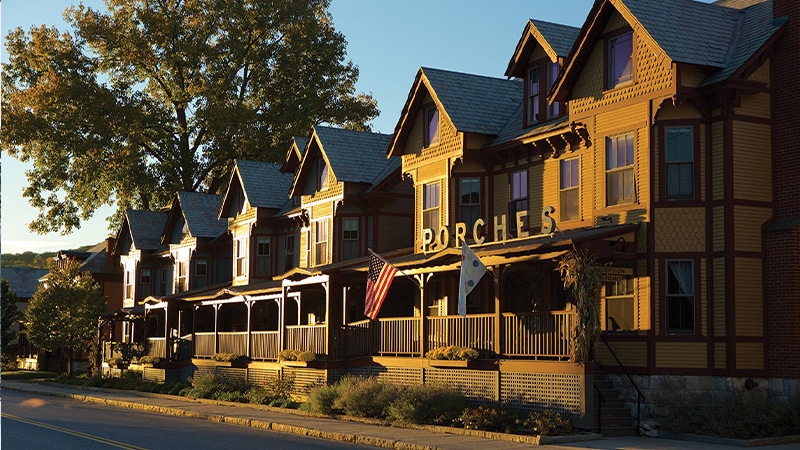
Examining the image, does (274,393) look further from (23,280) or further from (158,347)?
(23,280)

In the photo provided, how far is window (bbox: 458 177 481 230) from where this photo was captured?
111 ft

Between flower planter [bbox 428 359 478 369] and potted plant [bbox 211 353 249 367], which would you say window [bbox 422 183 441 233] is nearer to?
flower planter [bbox 428 359 478 369]

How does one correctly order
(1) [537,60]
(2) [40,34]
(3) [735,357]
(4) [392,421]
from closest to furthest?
(3) [735,357]
(4) [392,421]
(1) [537,60]
(2) [40,34]

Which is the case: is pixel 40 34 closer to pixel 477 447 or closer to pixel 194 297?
pixel 194 297

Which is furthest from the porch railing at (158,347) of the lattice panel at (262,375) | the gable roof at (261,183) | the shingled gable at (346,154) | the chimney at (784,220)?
the chimney at (784,220)

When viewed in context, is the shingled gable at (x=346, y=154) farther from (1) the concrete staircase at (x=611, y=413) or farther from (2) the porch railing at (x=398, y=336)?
(1) the concrete staircase at (x=611, y=413)

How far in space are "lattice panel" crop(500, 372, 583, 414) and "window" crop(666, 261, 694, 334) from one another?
3233 mm

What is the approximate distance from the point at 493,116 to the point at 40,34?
151ft

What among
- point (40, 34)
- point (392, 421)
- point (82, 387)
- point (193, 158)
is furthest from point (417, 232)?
point (40, 34)

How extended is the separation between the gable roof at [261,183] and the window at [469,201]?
1779cm

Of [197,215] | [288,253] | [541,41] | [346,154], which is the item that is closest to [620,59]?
[541,41]

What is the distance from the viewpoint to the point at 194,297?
4809 centimetres

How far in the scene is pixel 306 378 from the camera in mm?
35594

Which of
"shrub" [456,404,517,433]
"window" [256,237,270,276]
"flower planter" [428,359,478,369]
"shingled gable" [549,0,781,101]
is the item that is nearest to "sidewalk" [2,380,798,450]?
"shrub" [456,404,517,433]
